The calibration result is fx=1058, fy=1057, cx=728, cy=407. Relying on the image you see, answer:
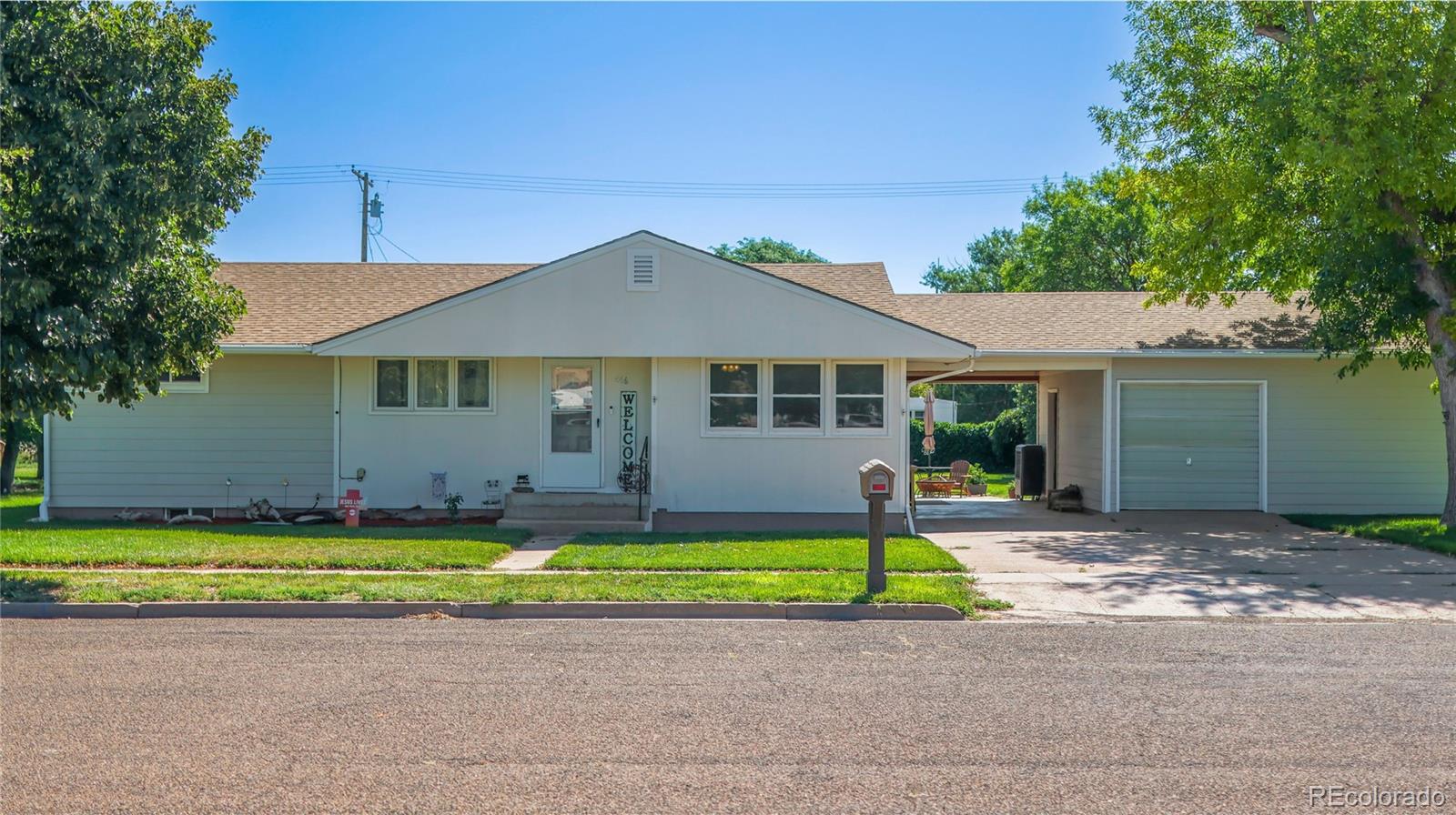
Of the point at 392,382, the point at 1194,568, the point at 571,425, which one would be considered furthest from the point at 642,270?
the point at 1194,568

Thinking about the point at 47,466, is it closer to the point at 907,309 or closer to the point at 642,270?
the point at 642,270

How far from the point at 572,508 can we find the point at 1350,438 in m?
13.2

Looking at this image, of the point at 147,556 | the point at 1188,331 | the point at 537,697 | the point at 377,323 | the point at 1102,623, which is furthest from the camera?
the point at 1188,331

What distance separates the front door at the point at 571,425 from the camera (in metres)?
17.4

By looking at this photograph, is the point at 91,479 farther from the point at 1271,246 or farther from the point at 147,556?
the point at 1271,246

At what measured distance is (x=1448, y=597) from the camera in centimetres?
1066

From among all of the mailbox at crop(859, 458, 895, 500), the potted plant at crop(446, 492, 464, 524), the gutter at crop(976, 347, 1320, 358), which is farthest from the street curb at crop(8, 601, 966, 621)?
the gutter at crop(976, 347, 1320, 358)

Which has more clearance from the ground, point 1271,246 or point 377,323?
point 1271,246

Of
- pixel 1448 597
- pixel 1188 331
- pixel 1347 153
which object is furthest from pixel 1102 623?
pixel 1188 331

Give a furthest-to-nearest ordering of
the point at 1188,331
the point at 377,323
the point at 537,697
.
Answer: the point at 1188,331 < the point at 377,323 < the point at 537,697

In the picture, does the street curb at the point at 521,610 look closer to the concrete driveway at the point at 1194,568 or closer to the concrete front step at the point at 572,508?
the concrete driveway at the point at 1194,568

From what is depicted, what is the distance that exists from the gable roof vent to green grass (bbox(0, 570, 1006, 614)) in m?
6.40

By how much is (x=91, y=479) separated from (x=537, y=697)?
14289 mm

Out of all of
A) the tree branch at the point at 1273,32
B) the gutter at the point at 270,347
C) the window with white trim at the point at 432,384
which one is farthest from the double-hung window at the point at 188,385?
the tree branch at the point at 1273,32
